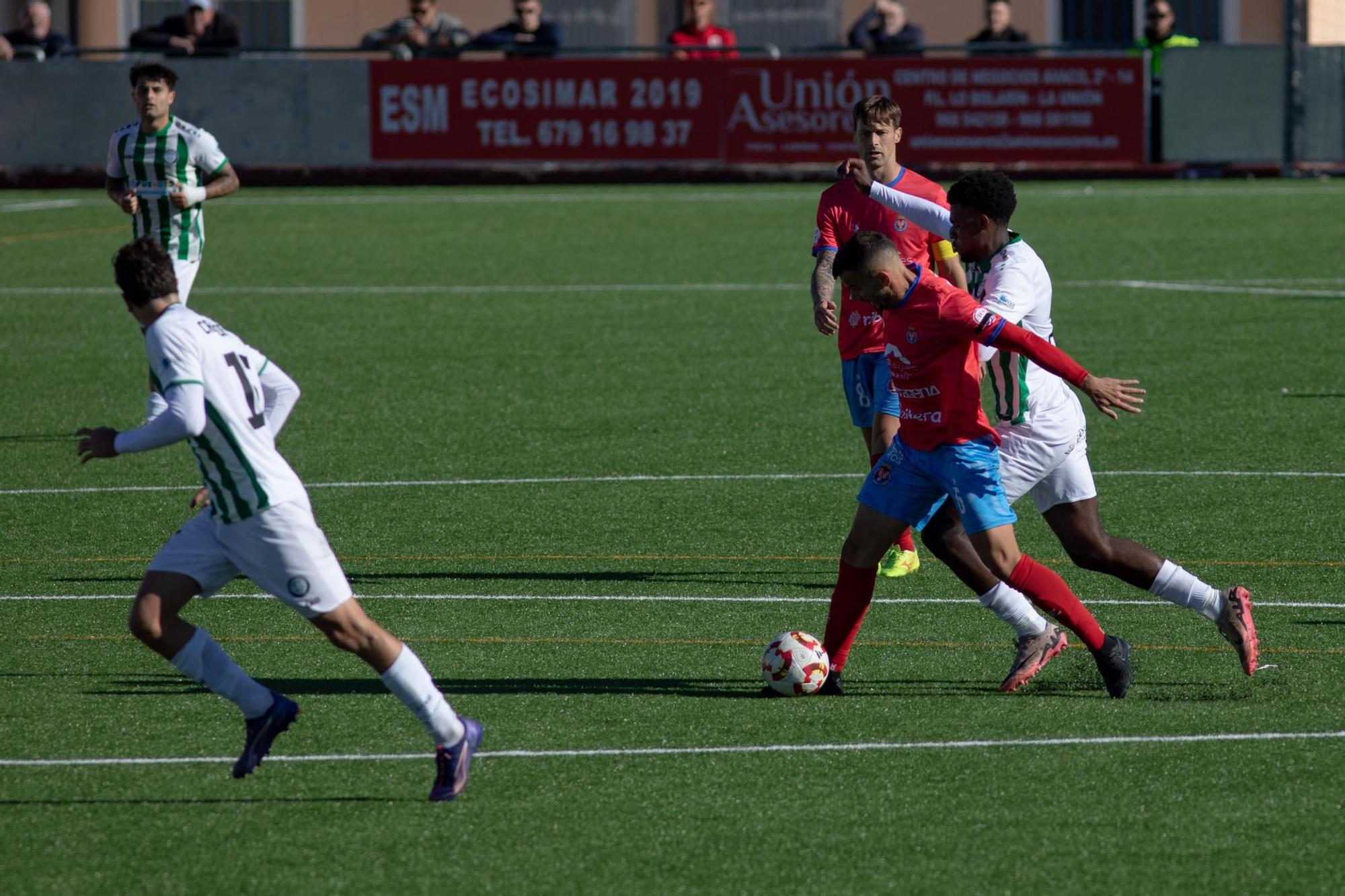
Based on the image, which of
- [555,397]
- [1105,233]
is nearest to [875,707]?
[555,397]

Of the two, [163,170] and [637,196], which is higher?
[163,170]

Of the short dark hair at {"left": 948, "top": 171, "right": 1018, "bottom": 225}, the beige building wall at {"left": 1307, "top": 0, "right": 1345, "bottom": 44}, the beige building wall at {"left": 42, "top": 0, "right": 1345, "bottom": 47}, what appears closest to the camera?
the short dark hair at {"left": 948, "top": 171, "right": 1018, "bottom": 225}

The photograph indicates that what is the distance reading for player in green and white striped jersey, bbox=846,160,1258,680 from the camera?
7.43 metres

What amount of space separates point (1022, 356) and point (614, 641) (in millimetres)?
2122

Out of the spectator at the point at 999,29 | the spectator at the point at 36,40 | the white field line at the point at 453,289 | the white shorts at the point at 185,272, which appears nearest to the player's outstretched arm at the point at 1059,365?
the white shorts at the point at 185,272

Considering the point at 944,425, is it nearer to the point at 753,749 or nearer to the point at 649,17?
the point at 753,749

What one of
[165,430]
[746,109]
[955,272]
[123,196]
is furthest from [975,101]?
[165,430]

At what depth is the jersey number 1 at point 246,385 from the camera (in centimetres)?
625

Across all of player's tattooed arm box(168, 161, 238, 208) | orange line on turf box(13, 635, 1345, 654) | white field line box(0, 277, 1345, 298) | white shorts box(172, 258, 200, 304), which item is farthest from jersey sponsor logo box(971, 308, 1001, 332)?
white field line box(0, 277, 1345, 298)

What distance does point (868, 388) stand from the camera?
9.56 metres

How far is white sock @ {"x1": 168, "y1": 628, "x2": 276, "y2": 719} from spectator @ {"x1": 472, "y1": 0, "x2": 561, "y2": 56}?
77.2ft

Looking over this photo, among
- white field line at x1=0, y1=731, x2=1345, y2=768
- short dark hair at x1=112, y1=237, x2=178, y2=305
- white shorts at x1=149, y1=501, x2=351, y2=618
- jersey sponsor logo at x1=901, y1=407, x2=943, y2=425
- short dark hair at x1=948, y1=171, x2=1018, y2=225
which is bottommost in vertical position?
white field line at x1=0, y1=731, x2=1345, y2=768

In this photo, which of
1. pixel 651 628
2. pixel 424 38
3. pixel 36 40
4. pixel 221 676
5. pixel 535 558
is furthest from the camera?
pixel 36 40

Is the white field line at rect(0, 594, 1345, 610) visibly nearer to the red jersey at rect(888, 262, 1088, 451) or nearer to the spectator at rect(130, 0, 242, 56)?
the red jersey at rect(888, 262, 1088, 451)
